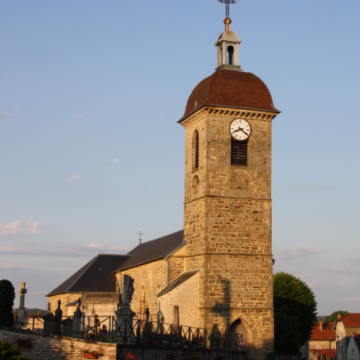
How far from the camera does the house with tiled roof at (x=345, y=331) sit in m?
67.6

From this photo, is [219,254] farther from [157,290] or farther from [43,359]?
[43,359]

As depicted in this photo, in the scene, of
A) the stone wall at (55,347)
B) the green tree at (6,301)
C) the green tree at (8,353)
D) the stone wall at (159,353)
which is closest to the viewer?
the green tree at (8,353)

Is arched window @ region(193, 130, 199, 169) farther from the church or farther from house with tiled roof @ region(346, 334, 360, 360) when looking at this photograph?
house with tiled roof @ region(346, 334, 360, 360)

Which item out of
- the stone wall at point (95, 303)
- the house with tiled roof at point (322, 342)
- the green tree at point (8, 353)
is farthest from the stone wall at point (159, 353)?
the house with tiled roof at point (322, 342)

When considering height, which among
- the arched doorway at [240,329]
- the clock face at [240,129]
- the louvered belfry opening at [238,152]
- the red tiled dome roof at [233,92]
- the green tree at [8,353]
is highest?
the red tiled dome roof at [233,92]

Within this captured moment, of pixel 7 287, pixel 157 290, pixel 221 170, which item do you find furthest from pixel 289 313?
pixel 7 287

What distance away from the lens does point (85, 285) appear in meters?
41.2

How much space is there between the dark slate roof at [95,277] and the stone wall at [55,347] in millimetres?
20231

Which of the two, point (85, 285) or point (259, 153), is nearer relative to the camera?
point (259, 153)

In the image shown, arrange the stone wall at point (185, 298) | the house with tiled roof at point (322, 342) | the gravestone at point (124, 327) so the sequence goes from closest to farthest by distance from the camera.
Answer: the gravestone at point (124, 327) < the stone wall at point (185, 298) < the house with tiled roof at point (322, 342)

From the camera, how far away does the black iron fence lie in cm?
2108

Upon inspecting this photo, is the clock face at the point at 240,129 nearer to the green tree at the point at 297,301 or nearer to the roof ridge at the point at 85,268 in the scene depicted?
the green tree at the point at 297,301

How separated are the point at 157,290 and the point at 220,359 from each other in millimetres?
8049

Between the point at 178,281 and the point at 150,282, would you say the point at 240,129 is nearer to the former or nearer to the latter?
the point at 178,281
